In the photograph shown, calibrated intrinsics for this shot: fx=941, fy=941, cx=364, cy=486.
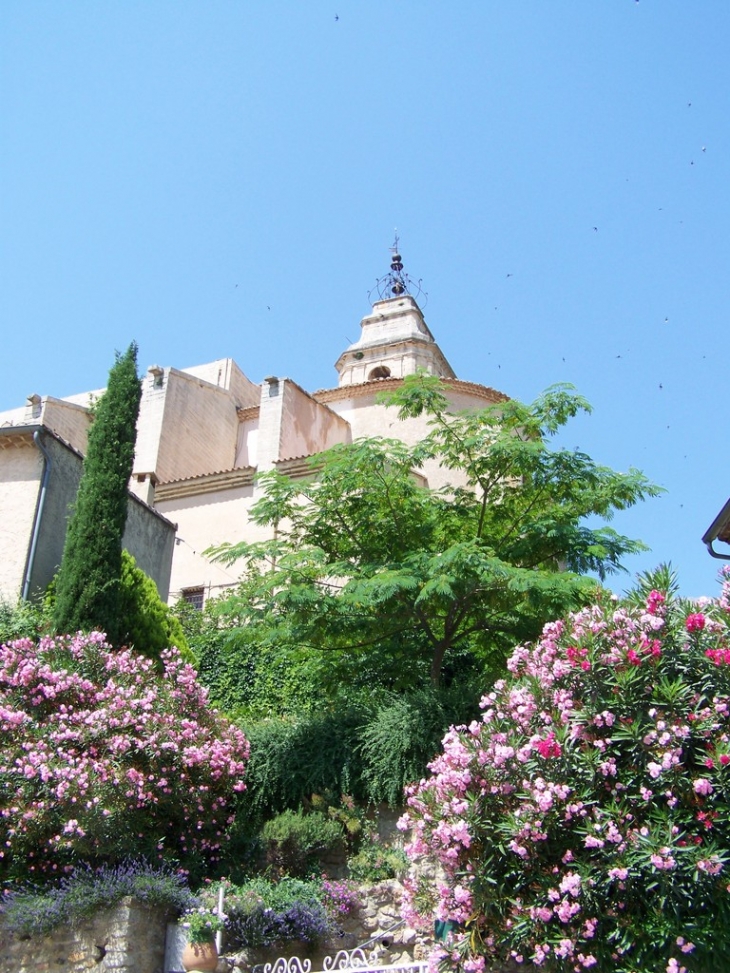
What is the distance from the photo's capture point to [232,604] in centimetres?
1391

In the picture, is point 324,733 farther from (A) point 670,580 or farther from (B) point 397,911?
(A) point 670,580

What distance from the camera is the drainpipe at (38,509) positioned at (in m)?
16.1

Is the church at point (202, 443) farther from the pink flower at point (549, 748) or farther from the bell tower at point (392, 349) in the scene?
the pink flower at point (549, 748)

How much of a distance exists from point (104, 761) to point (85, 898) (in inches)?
60.8

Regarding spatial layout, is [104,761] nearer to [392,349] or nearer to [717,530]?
[717,530]

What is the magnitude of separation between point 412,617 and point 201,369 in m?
25.9

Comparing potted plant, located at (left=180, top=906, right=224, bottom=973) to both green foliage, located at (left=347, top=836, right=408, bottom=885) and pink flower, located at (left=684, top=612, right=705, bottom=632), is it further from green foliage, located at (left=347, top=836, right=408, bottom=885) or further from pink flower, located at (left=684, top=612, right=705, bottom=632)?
pink flower, located at (left=684, top=612, right=705, bottom=632)

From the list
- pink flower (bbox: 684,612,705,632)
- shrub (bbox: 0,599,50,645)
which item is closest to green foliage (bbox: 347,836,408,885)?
pink flower (bbox: 684,612,705,632)

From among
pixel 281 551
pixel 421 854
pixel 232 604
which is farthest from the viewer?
pixel 281 551

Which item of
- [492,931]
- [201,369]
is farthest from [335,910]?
[201,369]

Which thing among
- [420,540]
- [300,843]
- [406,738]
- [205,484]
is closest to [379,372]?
[205,484]

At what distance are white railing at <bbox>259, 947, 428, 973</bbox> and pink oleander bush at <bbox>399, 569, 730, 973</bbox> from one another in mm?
511

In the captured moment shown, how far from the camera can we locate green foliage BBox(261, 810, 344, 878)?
12602mm

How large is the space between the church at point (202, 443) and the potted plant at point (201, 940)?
8.39 meters
